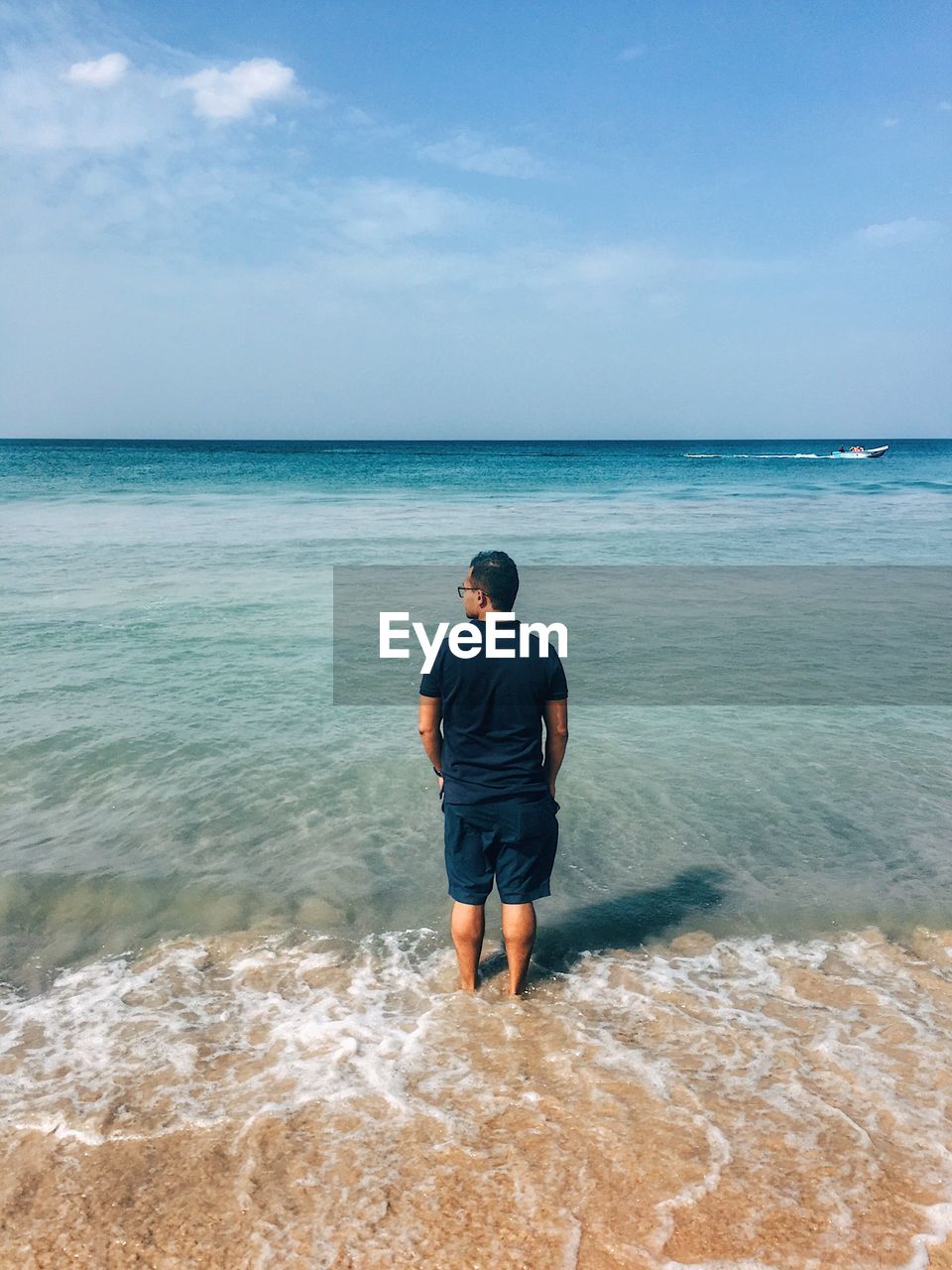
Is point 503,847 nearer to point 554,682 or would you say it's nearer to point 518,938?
point 518,938

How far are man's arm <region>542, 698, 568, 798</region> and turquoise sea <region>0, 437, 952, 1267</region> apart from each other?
1.10 m

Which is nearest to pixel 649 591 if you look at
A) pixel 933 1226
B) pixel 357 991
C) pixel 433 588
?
pixel 433 588

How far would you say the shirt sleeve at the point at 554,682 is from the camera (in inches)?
162

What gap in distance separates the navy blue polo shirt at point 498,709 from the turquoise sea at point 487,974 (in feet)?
3.51

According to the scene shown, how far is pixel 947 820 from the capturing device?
6.36 metres

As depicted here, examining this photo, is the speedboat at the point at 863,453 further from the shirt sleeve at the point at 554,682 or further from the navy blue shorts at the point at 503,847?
the navy blue shorts at the point at 503,847

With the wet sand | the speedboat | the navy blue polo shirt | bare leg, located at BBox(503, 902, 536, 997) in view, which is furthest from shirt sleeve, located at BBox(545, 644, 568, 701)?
the speedboat

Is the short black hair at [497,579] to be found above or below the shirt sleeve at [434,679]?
above

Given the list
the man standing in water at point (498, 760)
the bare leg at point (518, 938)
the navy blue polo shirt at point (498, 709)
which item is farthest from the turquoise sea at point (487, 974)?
the navy blue polo shirt at point (498, 709)

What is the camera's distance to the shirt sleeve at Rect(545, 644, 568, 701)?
411cm

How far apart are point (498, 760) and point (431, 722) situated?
36cm

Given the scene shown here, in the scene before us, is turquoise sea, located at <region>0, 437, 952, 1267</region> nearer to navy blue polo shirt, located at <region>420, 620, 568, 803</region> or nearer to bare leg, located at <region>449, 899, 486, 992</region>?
bare leg, located at <region>449, 899, 486, 992</region>

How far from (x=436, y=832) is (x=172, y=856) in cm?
175

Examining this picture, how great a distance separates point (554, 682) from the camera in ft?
13.5
